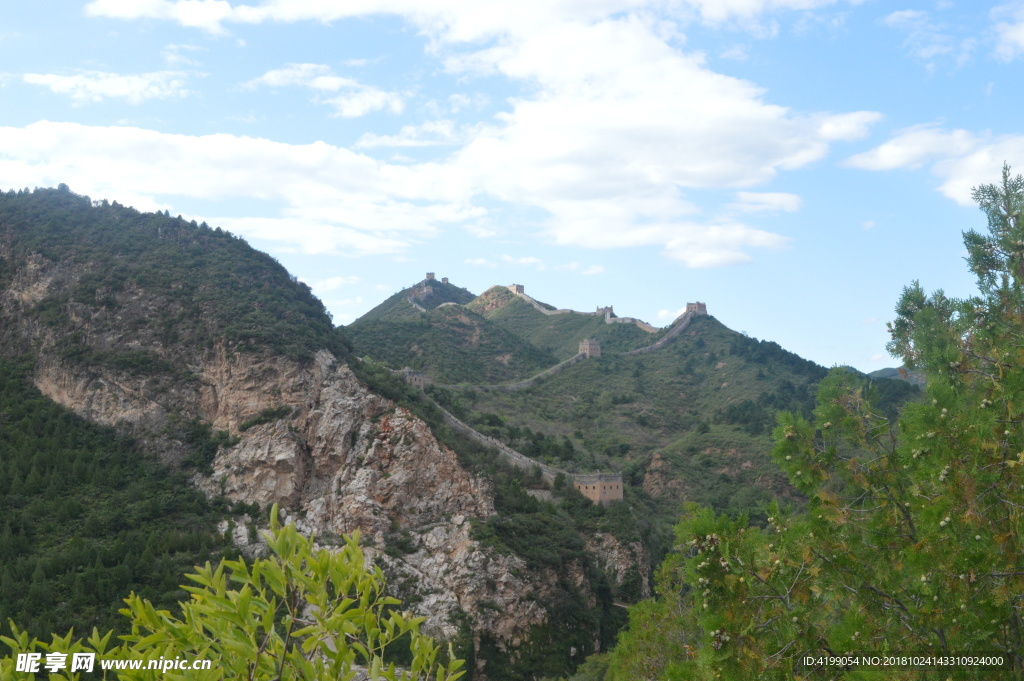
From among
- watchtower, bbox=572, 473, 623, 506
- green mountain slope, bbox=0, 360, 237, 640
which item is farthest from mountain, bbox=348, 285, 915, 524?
green mountain slope, bbox=0, 360, 237, 640

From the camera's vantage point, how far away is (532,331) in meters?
93.5

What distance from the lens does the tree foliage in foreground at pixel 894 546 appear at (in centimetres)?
593

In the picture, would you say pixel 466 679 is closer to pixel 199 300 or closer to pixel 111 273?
pixel 199 300

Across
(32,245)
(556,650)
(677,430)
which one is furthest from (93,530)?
(677,430)

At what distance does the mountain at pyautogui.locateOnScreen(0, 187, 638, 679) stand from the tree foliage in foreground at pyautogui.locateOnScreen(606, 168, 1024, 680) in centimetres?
1996

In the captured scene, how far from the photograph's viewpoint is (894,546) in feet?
23.1

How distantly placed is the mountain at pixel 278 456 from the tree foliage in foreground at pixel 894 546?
1996 cm

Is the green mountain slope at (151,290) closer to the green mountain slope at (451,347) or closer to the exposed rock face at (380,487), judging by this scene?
the exposed rock face at (380,487)

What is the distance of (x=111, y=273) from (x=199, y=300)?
453 cm

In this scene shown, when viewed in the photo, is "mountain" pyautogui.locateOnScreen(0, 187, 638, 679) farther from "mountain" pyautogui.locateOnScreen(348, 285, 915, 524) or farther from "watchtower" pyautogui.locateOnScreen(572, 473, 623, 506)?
"mountain" pyautogui.locateOnScreen(348, 285, 915, 524)

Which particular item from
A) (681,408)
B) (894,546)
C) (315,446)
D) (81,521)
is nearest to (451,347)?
(681,408)

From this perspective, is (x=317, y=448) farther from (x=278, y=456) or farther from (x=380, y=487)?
(x=380, y=487)

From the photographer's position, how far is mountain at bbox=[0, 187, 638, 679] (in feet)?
89.0

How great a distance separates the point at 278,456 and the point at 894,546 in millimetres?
26574
